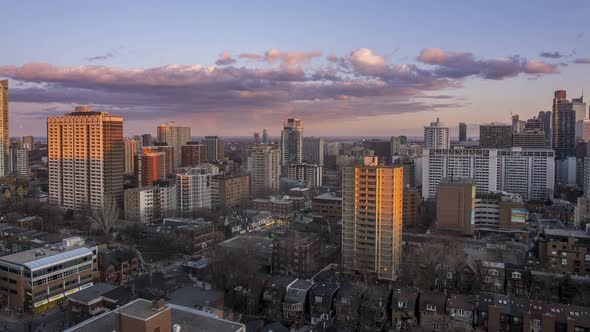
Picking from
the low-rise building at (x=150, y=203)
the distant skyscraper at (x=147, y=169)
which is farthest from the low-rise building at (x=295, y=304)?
the distant skyscraper at (x=147, y=169)

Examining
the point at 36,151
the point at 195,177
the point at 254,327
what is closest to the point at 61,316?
the point at 254,327

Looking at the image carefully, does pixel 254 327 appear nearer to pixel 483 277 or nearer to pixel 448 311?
pixel 448 311

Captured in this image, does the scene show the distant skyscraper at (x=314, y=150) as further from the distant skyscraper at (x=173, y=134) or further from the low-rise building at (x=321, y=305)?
the low-rise building at (x=321, y=305)

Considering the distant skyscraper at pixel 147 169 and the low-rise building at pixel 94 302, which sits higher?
the distant skyscraper at pixel 147 169

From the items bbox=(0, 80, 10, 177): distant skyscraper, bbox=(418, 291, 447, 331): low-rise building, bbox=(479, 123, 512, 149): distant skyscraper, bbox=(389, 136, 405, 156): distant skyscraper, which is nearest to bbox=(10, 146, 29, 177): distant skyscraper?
bbox=(0, 80, 10, 177): distant skyscraper

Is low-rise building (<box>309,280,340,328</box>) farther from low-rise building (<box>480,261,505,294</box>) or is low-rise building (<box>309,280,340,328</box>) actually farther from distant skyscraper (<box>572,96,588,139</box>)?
distant skyscraper (<box>572,96,588,139</box>)
